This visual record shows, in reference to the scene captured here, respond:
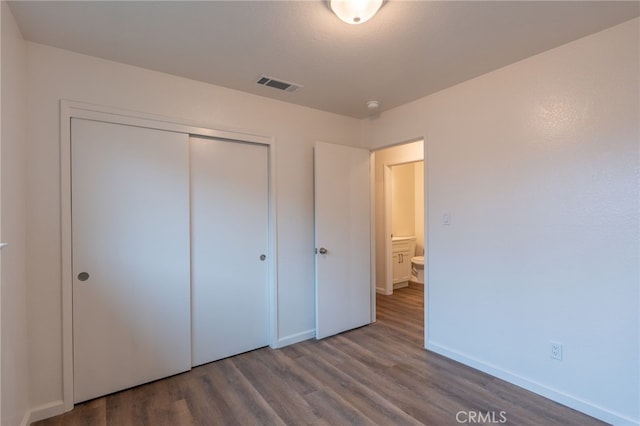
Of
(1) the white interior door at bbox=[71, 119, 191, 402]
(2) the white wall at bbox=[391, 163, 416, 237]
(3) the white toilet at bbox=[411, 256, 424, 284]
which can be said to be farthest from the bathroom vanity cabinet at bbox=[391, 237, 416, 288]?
(1) the white interior door at bbox=[71, 119, 191, 402]

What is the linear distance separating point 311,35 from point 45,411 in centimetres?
297

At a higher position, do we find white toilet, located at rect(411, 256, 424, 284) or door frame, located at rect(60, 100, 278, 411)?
door frame, located at rect(60, 100, 278, 411)

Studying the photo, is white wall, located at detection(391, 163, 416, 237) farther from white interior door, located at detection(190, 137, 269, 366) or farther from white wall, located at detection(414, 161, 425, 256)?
white interior door, located at detection(190, 137, 269, 366)

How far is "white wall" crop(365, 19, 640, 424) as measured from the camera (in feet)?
6.19

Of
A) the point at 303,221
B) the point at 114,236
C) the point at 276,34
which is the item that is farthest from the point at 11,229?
the point at 303,221

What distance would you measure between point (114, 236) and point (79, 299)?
48cm

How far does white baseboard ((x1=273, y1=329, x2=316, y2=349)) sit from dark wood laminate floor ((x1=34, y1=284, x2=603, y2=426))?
0.09m

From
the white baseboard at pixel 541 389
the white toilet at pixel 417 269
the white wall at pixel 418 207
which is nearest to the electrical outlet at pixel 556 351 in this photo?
the white baseboard at pixel 541 389

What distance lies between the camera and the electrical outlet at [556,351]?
2.13 m

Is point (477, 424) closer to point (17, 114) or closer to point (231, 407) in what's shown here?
point (231, 407)

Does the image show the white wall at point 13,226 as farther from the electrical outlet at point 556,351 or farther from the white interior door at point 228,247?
the electrical outlet at point 556,351

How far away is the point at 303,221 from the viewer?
322cm

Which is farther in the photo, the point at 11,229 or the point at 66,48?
Answer: the point at 66,48

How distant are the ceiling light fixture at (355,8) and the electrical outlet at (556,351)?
246 centimetres
